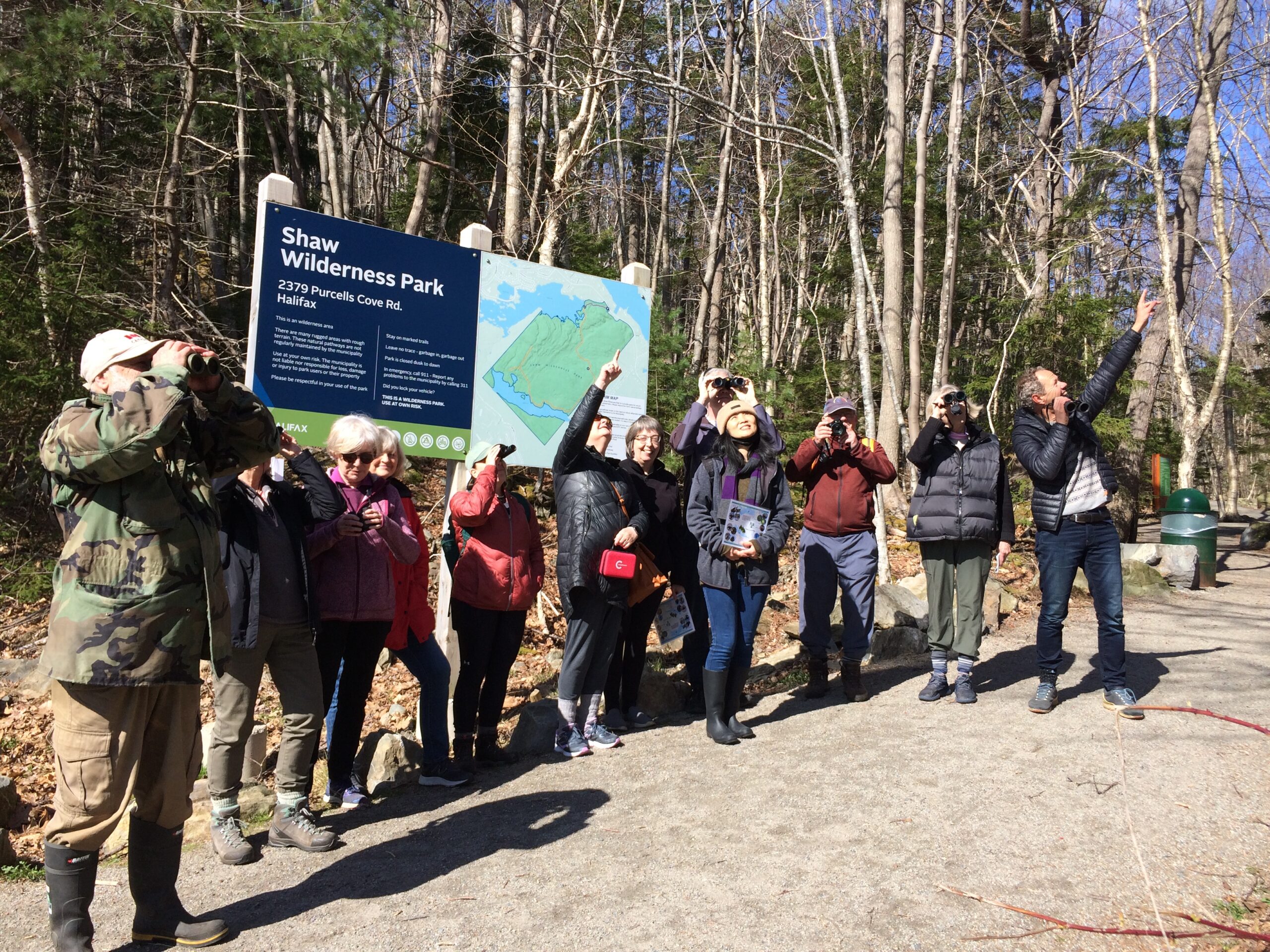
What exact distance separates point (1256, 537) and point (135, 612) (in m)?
17.4

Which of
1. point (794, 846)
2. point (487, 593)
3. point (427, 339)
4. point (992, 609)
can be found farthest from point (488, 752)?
point (992, 609)

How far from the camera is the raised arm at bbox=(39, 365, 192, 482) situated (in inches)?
102

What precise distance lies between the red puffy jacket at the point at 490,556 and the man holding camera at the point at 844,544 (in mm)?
2055

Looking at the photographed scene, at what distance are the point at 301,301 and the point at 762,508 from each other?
298 centimetres

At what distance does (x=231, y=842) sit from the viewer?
3.69m

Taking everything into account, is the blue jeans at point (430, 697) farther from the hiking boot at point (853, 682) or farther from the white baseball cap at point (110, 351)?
the hiking boot at point (853, 682)

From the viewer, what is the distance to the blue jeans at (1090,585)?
206 inches

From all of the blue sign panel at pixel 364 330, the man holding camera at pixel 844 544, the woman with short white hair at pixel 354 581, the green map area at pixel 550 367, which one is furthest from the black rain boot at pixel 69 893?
the man holding camera at pixel 844 544

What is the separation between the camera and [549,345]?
6.21 m

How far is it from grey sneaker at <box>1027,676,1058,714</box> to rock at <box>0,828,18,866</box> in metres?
5.42

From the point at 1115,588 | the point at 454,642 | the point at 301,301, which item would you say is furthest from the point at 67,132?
the point at 1115,588

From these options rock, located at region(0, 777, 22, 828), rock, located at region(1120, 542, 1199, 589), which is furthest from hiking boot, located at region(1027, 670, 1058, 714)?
rock, located at region(0, 777, 22, 828)

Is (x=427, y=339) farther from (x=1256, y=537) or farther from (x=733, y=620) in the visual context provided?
(x=1256, y=537)

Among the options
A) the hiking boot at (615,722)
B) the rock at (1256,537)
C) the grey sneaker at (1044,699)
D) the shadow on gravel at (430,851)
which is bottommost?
the shadow on gravel at (430,851)
